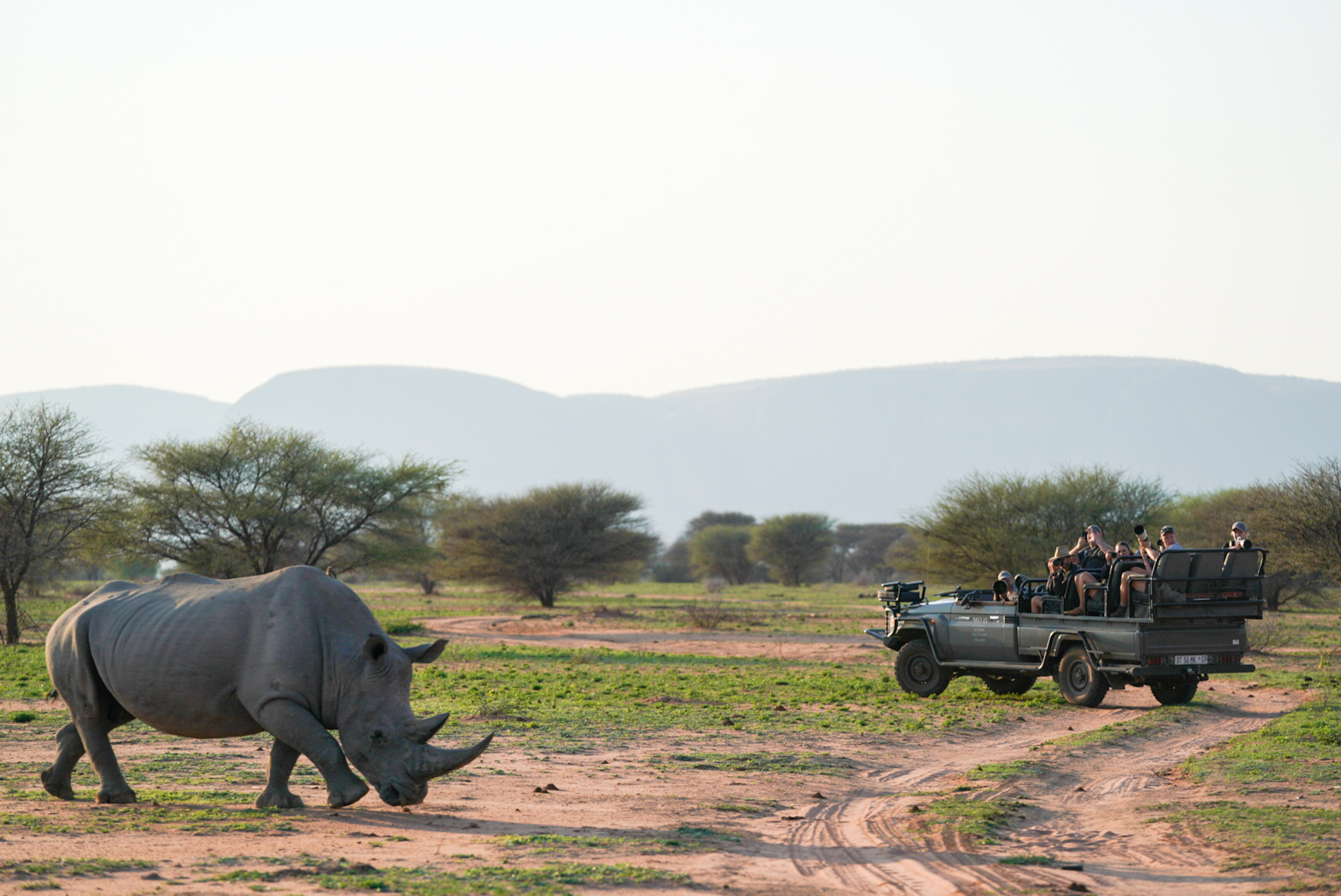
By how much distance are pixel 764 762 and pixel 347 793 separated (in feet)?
16.2

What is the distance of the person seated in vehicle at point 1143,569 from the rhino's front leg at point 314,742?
1085cm

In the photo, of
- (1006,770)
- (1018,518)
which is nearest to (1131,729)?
(1006,770)

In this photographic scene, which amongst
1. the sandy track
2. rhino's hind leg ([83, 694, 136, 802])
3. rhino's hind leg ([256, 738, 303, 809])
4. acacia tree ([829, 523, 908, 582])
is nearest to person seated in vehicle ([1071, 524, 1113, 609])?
the sandy track

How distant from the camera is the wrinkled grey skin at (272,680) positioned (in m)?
9.25

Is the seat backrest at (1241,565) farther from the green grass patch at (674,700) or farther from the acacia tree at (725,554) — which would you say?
the acacia tree at (725,554)

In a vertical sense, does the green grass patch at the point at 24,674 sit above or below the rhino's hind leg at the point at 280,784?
below

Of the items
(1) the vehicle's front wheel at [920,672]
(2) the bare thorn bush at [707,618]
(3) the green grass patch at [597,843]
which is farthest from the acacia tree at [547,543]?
(3) the green grass patch at [597,843]

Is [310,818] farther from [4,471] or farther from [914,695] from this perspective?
[4,471]

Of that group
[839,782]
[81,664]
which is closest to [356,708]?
[81,664]

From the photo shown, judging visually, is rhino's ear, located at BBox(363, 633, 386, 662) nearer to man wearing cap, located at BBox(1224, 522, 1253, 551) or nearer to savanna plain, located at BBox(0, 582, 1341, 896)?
savanna plain, located at BBox(0, 582, 1341, 896)

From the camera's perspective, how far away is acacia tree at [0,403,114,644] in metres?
30.3

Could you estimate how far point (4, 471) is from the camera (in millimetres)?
31016

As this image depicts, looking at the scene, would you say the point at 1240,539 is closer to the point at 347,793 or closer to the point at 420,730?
the point at 420,730

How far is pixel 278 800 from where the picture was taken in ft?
31.4
